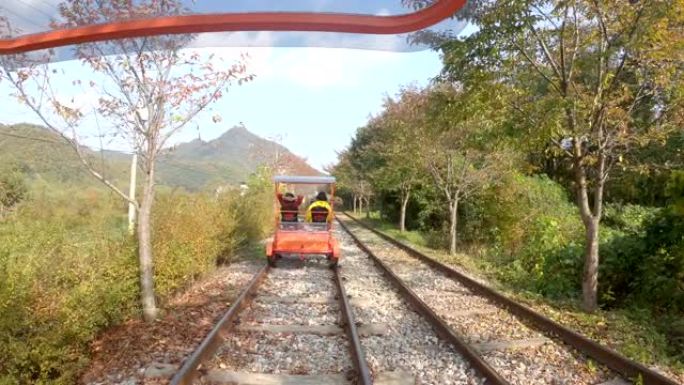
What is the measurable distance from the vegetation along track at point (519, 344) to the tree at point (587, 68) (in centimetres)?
174

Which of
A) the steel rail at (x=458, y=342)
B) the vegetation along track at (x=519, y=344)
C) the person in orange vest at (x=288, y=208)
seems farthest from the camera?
the person in orange vest at (x=288, y=208)

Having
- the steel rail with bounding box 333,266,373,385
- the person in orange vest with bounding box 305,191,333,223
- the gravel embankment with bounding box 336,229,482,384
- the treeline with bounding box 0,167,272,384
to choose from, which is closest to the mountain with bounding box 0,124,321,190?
the treeline with bounding box 0,167,272,384

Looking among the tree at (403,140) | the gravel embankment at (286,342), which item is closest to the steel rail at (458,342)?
the gravel embankment at (286,342)

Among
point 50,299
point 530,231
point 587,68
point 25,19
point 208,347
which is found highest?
point 587,68

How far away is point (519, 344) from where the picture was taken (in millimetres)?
6348

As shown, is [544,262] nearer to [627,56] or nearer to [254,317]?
[627,56]

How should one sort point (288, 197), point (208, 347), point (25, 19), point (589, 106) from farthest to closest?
1. point (288, 197)
2. point (589, 106)
3. point (208, 347)
4. point (25, 19)

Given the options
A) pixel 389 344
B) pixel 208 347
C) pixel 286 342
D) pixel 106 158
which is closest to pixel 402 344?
pixel 389 344

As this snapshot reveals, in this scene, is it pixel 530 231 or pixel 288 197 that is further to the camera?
pixel 530 231

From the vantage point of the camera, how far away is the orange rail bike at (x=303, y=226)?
12.8m

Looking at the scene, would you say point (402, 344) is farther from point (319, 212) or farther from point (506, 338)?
point (319, 212)

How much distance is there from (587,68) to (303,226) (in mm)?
7338

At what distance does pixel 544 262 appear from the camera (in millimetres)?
11336

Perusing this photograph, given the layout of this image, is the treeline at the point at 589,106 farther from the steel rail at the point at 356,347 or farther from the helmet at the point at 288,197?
the helmet at the point at 288,197
